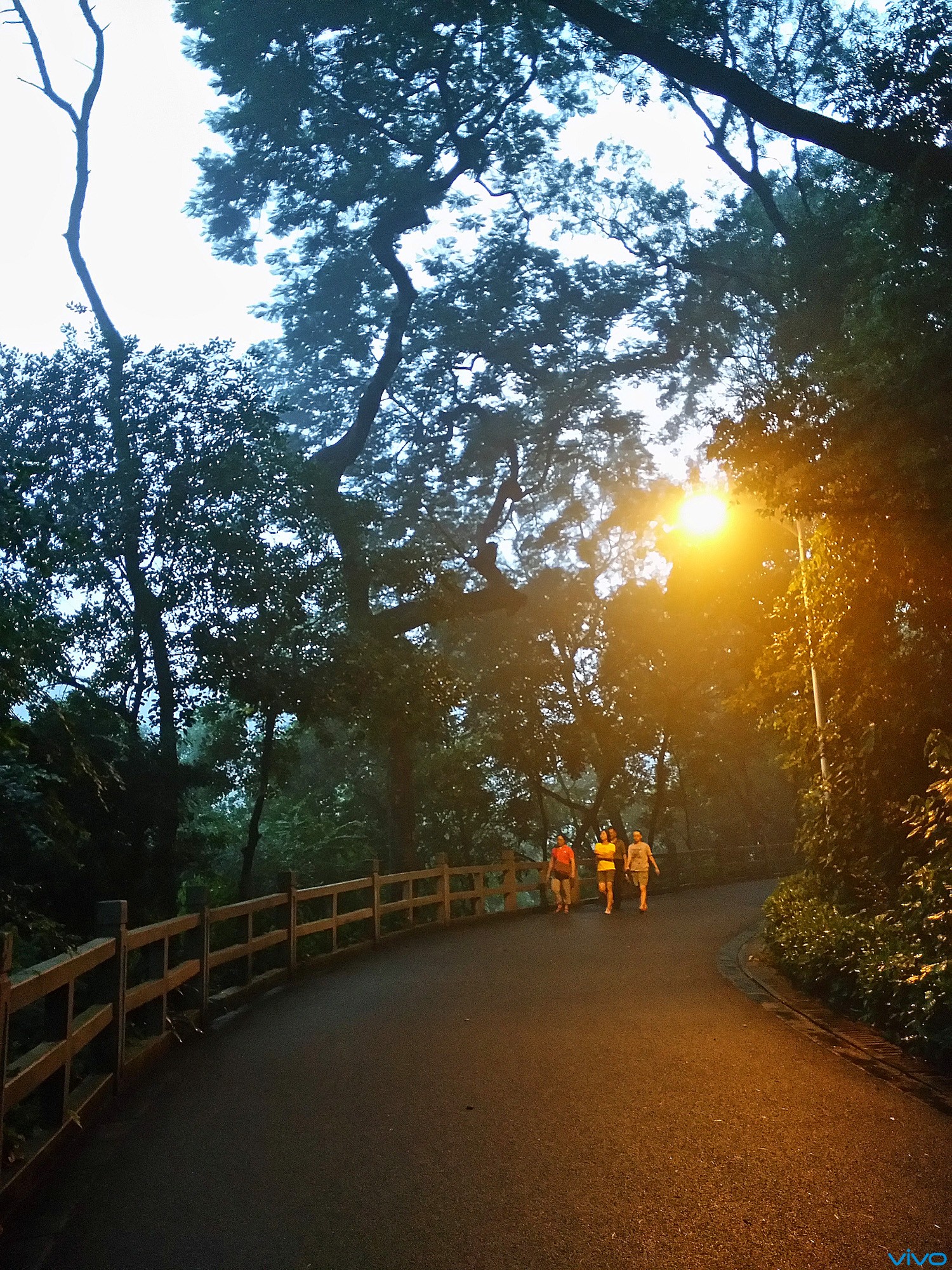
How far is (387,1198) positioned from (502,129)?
29.9 m

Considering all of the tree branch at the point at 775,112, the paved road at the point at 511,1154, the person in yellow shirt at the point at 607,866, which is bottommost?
the paved road at the point at 511,1154

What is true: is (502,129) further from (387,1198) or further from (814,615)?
(387,1198)

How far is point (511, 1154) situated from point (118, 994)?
3.32 metres

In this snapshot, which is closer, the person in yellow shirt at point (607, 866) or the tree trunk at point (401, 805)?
the person in yellow shirt at point (607, 866)

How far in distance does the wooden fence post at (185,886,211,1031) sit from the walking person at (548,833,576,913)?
1598 centimetres

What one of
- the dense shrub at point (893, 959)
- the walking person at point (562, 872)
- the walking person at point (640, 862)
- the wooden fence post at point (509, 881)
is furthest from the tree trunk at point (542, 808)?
the dense shrub at point (893, 959)

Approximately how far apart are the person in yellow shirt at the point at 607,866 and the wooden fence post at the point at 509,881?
2.52 meters

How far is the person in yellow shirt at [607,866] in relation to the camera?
23922mm

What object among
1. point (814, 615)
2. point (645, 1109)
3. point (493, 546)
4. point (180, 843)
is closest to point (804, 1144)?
point (645, 1109)

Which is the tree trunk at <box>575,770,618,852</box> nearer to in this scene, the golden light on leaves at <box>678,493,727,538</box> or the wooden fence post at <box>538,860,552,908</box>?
the wooden fence post at <box>538,860,552,908</box>

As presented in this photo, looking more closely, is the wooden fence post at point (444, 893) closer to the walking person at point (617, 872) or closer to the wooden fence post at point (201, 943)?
the walking person at point (617, 872)

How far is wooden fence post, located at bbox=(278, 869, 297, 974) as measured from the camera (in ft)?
45.8

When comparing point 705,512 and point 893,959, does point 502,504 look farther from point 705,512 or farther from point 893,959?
point 893,959

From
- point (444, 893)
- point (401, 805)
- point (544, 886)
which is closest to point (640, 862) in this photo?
point (444, 893)
